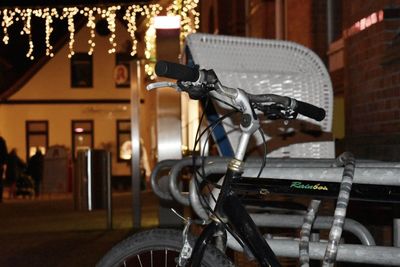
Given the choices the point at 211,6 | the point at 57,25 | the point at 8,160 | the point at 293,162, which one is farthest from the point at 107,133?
the point at 293,162

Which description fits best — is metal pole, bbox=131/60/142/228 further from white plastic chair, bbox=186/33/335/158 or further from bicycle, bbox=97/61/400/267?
bicycle, bbox=97/61/400/267

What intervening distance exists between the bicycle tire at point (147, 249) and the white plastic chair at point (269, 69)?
1455 millimetres

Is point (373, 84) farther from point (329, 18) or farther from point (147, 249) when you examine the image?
point (147, 249)

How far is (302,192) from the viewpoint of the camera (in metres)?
2.95

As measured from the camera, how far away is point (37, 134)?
3028 cm

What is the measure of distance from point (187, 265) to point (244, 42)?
208 cm

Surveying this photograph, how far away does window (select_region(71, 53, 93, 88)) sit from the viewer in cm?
3114

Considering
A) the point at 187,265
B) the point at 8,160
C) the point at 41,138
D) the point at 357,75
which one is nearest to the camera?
the point at 187,265

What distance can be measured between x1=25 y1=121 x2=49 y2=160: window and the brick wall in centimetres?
2483

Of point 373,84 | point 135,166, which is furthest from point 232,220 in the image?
point 135,166

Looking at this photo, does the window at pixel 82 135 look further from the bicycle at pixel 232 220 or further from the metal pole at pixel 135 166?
the bicycle at pixel 232 220

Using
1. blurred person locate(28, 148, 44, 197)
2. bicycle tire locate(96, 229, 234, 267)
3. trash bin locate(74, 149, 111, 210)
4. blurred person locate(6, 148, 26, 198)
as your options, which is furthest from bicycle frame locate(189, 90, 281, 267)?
blurred person locate(28, 148, 44, 197)

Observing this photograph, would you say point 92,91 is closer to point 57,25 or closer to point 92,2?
point 57,25

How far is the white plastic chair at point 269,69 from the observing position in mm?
4508
